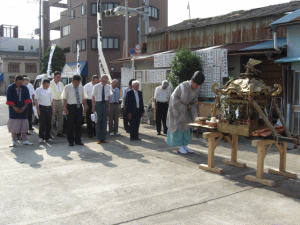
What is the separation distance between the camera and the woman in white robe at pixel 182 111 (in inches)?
306

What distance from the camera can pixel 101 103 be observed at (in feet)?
31.4

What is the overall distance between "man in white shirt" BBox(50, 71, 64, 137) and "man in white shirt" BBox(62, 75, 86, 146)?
1608 mm

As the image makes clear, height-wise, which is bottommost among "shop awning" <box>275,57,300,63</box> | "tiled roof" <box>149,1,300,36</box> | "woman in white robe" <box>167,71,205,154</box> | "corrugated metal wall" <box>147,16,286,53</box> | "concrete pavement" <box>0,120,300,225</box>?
"concrete pavement" <box>0,120,300,225</box>

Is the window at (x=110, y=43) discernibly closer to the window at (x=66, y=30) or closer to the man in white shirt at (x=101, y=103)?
the window at (x=66, y=30)

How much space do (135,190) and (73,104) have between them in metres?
4.14

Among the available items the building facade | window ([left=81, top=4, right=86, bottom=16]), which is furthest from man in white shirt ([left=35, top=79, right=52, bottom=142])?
window ([left=81, top=4, right=86, bottom=16])

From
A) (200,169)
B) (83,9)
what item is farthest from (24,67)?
(200,169)

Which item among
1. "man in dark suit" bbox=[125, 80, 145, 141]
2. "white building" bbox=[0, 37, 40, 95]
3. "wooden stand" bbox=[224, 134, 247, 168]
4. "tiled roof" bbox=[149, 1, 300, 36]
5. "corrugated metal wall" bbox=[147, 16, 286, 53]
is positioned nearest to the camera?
"wooden stand" bbox=[224, 134, 247, 168]

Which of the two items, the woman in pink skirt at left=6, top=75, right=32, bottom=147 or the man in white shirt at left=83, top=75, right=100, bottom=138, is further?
the man in white shirt at left=83, top=75, right=100, bottom=138

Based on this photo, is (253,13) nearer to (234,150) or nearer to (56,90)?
(56,90)

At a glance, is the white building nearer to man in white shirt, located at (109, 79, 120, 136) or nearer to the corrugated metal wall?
the corrugated metal wall

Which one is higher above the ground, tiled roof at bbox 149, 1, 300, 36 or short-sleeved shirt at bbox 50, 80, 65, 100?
tiled roof at bbox 149, 1, 300, 36

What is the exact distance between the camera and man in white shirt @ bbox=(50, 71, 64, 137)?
10.6 metres

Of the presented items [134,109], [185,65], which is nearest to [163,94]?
[134,109]
